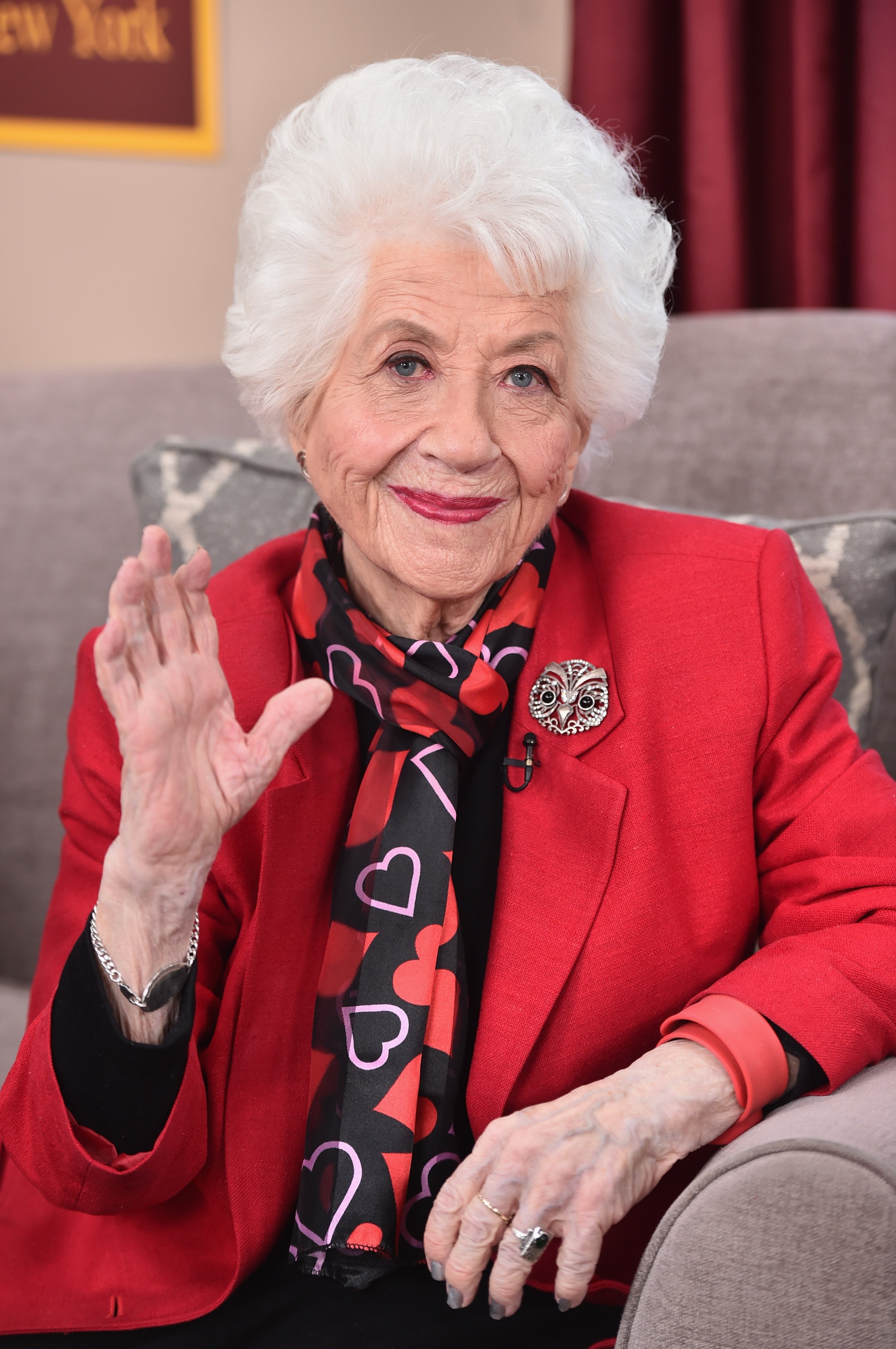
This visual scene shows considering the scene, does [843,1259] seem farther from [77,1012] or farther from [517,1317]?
[77,1012]

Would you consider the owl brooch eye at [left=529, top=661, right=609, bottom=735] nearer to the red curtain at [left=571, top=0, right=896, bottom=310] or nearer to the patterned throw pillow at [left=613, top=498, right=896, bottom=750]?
the patterned throw pillow at [left=613, top=498, right=896, bottom=750]

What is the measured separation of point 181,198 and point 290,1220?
85.4 inches

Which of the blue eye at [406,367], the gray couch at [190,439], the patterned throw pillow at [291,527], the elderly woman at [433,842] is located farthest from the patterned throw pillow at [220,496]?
the blue eye at [406,367]

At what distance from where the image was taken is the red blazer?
1.11 metres

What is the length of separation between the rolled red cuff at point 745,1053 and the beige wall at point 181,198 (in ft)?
6.48

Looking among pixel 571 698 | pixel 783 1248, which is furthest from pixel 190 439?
pixel 783 1248

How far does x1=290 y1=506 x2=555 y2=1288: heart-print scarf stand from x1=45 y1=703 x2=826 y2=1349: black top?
33 millimetres

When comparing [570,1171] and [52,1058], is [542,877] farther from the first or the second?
[52,1058]

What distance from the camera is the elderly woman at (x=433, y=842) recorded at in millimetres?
1029

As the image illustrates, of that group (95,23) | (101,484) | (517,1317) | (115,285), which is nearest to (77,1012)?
(517,1317)

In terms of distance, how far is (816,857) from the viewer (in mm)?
1193

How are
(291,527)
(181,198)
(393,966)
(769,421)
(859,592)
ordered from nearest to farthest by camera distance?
(393,966) < (859,592) < (291,527) < (769,421) < (181,198)

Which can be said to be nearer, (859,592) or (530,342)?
(530,342)

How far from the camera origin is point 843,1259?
2.75ft
